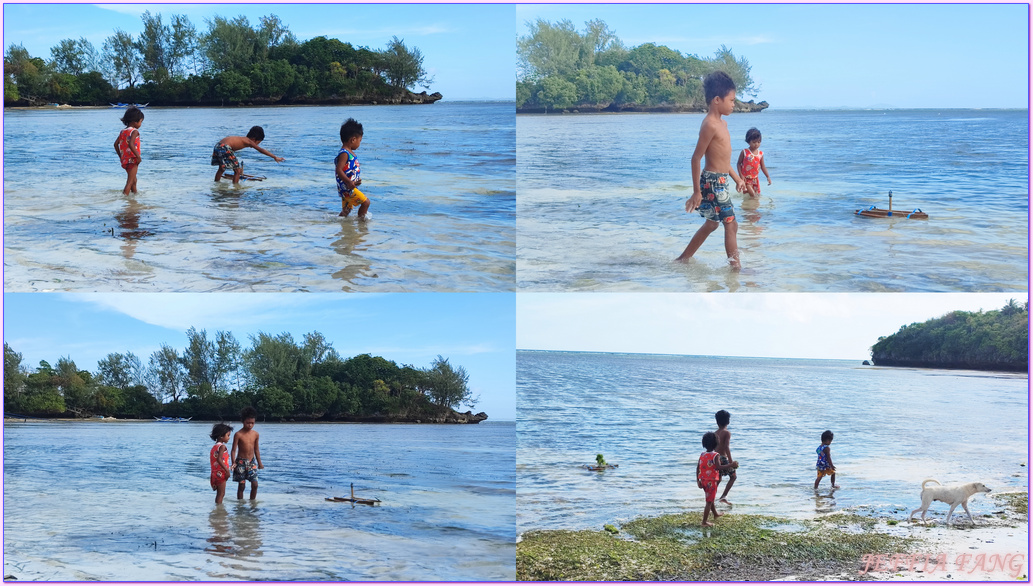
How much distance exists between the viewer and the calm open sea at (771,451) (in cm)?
728

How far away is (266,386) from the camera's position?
30234mm

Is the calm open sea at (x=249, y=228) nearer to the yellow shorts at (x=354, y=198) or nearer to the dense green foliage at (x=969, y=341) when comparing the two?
the yellow shorts at (x=354, y=198)

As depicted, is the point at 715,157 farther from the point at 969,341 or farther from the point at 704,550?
the point at 969,341

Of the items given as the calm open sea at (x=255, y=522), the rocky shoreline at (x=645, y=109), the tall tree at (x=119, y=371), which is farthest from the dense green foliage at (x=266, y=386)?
the rocky shoreline at (x=645, y=109)

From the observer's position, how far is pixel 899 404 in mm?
17875

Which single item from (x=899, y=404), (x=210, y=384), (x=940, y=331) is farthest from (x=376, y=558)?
(x=940, y=331)

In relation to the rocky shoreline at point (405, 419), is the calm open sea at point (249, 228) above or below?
above

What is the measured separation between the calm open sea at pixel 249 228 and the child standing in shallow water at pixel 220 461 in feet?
4.81

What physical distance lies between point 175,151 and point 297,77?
4388 cm

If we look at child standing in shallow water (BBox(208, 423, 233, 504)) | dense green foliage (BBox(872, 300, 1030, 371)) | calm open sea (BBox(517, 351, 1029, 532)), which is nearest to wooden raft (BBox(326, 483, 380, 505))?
child standing in shallow water (BBox(208, 423, 233, 504))

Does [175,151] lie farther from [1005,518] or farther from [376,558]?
[1005,518]

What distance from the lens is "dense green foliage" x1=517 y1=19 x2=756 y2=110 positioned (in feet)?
195

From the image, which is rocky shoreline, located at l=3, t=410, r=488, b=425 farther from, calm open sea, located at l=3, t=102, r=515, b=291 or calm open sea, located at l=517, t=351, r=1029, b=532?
calm open sea, located at l=3, t=102, r=515, b=291

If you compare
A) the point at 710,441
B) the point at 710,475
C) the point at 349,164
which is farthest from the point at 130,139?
the point at 710,475
